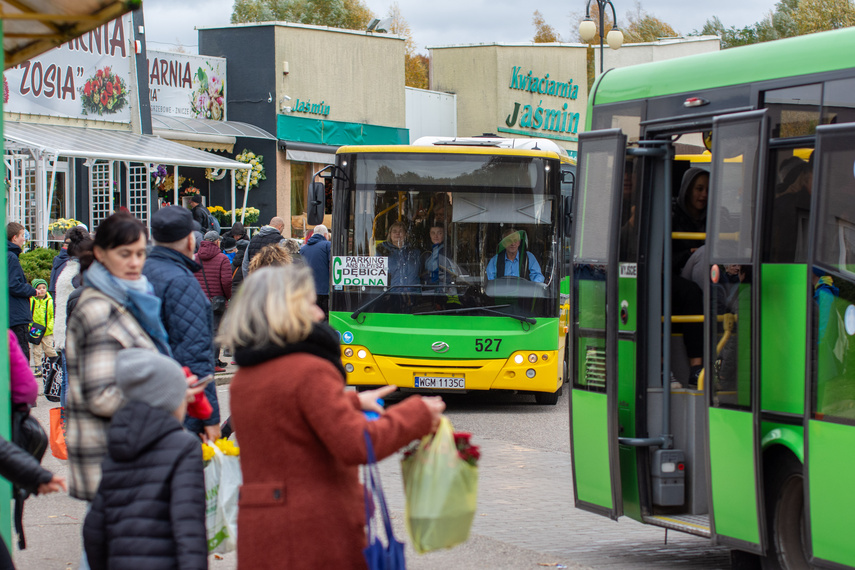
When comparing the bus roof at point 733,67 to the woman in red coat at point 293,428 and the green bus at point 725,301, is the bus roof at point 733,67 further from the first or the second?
the woman in red coat at point 293,428

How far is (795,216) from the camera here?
5.31m

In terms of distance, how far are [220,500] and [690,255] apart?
330 cm

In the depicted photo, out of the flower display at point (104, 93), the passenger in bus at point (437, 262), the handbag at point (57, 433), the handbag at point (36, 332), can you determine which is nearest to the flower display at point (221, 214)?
the flower display at point (104, 93)

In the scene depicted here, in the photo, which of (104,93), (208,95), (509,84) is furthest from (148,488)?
(509,84)

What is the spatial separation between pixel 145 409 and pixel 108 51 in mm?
22270

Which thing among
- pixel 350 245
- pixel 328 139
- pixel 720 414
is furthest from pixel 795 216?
pixel 328 139

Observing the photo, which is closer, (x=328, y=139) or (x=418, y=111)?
(x=328, y=139)

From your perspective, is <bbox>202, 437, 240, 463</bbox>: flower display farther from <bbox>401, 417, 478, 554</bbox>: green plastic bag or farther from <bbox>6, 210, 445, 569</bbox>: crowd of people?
<bbox>401, 417, 478, 554</bbox>: green plastic bag

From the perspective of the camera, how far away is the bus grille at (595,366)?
21.0 feet

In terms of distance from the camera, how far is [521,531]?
23.5 ft

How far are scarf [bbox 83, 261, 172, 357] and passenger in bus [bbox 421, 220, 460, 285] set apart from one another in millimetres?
7379

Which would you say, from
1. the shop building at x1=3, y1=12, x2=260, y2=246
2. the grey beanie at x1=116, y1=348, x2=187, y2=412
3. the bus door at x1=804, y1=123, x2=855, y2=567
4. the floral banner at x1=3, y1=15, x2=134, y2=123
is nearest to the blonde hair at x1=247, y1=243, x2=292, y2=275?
the bus door at x1=804, y1=123, x2=855, y2=567

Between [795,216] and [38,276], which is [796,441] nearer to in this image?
[795,216]

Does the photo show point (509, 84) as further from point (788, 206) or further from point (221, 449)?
point (221, 449)
